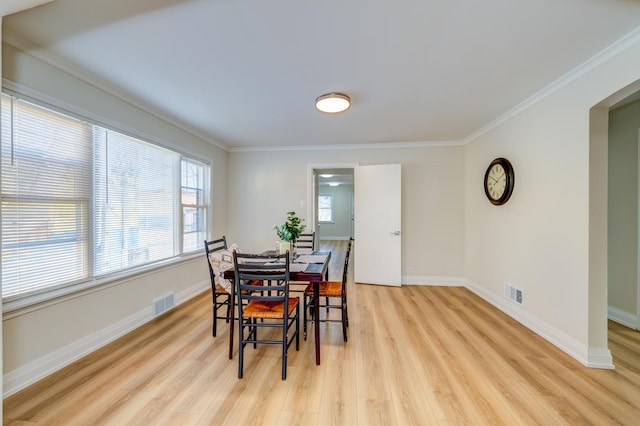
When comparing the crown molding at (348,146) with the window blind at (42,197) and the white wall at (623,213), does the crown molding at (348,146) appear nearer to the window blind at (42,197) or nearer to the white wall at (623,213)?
the white wall at (623,213)

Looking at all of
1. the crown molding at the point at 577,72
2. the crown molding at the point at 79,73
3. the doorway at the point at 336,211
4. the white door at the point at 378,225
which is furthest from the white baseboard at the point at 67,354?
the doorway at the point at 336,211

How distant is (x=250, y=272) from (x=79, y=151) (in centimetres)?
192

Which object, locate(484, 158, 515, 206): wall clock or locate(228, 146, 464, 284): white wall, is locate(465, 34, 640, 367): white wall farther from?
locate(228, 146, 464, 284): white wall

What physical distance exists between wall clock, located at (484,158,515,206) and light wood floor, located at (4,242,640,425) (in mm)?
1560

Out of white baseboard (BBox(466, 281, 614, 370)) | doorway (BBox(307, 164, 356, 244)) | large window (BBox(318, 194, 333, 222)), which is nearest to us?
white baseboard (BBox(466, 281, 614, 370))

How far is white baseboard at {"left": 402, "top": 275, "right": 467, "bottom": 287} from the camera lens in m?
4.46

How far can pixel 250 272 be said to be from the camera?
6.74 feet

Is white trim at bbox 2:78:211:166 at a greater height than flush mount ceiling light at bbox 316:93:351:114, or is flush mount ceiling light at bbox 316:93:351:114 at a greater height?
flush mount ceiling light at bbox 316:93:351:114

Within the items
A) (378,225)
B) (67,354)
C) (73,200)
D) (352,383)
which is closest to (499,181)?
(378,225)

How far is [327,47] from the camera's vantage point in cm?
194

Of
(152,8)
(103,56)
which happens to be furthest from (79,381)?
(152,8)

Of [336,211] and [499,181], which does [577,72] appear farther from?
[336,211]

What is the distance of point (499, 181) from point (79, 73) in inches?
182

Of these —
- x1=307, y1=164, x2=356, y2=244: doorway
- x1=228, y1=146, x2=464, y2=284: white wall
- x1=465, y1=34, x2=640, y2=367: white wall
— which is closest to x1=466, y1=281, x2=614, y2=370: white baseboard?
x1=465, y1=34, x2=640, y2=367: white wall
